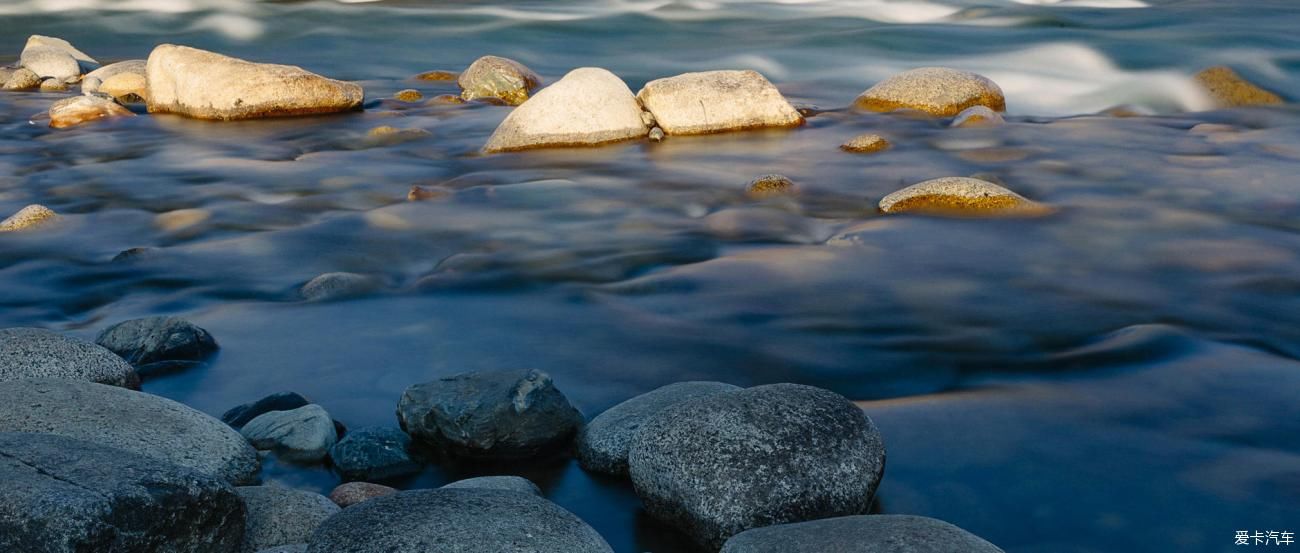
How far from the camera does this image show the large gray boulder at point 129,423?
3.50m

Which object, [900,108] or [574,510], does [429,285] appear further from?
[900,108]

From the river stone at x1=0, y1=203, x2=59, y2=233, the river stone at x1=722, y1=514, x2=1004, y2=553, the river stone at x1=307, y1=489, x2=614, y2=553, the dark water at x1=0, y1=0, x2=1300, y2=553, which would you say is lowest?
the dark water at x1=0, y1=0, x2=1300, y2=553

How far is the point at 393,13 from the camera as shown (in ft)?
67.9

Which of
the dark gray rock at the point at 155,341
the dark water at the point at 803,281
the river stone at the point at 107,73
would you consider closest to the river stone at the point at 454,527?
the dark water at the point at 803,281

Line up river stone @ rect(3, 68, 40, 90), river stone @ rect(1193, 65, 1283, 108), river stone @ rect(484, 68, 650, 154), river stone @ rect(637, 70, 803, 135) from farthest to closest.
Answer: river stone @ rect(3, 68, 40, 90) → river stone @ rect(1193, 65, 1283, 108) → river stone @ rect(637, 70, 803, 135) → river stone @ rect(484, 68, 650, 154)

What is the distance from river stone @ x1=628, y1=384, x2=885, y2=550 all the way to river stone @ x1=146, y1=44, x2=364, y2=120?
8.97 meters

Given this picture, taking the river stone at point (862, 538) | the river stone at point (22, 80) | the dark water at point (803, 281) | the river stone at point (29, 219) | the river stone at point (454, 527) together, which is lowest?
the dark water at point (803, 281)

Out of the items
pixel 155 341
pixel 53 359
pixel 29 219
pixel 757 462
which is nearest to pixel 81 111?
pixel 29 219

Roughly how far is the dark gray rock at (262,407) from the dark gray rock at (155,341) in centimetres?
71

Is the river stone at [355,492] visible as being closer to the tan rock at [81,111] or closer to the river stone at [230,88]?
the river stone at [230,88]

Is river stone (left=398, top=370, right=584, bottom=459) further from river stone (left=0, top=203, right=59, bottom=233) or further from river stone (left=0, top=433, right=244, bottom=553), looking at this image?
river stone (left=0, top=203, right=59, bottom=233)

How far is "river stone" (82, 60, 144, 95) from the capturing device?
1355 centimetres

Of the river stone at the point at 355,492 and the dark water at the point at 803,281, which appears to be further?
the dark water at the point at 803,281

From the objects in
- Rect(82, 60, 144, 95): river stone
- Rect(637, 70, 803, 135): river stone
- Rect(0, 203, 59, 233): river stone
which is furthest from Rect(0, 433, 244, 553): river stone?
Rect(82, 60, 144, 95): river stone
